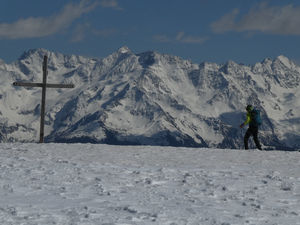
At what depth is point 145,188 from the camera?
44.1ft

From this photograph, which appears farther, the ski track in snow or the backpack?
the backpack

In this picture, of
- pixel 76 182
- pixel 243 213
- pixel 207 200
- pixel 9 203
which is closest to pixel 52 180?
pixel 76 182

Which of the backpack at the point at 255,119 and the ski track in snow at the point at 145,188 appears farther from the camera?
the backpack at the point at 255,119

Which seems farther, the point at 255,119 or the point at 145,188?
the point at 255,119

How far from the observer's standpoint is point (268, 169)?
663 inches

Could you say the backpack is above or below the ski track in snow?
above

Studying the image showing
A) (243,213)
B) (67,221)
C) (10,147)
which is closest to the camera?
(67,221)

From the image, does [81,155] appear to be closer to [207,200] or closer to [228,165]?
[228,165]

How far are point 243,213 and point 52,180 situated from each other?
20.8 feet

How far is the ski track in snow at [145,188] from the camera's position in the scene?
1057 cm

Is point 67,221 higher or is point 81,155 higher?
point 81,155

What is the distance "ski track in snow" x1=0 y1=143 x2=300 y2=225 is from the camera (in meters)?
10.6

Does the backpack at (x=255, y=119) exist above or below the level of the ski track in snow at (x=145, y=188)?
above

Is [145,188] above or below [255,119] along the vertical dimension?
below
